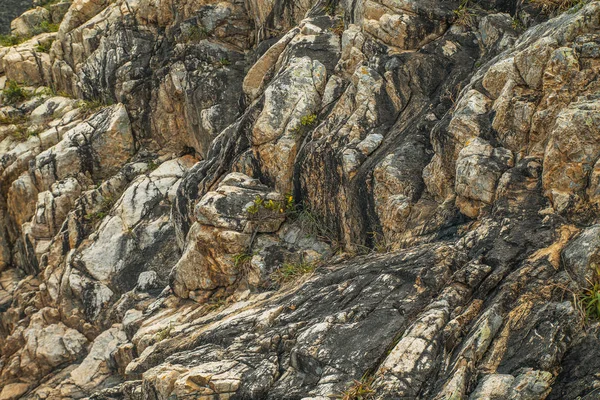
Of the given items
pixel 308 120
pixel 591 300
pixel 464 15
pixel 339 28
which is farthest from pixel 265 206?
pixel 591 300

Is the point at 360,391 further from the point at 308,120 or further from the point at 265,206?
the point at 308,120

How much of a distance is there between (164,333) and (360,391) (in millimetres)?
5095

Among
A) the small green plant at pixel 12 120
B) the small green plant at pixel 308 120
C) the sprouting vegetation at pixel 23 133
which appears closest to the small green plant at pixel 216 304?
the small green plant at pixel 308 120

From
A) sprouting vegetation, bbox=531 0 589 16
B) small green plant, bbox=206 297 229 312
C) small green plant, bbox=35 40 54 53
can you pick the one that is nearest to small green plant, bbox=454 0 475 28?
sprouting vegetation, bbox=531 0 589 16

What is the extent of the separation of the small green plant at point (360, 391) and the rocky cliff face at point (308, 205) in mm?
28

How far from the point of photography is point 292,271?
371 inches

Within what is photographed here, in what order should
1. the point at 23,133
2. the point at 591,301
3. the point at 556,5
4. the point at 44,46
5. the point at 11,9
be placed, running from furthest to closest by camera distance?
the point at 11,9, the point at 44,46, the point at 23,133, the point at 556,5, the point at 591,301

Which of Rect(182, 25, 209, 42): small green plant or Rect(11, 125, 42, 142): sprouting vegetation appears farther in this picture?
Rect(11, 125, 42, 142): sprouting vegetation

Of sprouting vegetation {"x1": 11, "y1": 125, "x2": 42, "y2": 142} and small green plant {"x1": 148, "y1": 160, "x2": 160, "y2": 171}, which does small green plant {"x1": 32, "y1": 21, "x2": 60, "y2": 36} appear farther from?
small green plant {"x1": 148, "y1": 160, "x2": 160, "y2": 171}

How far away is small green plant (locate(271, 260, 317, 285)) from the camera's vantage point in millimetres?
9242

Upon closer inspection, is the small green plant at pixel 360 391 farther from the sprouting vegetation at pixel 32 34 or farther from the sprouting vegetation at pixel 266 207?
the sprouting vegetation at pixel 32 34

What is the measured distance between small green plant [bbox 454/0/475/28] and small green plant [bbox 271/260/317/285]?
200 inches

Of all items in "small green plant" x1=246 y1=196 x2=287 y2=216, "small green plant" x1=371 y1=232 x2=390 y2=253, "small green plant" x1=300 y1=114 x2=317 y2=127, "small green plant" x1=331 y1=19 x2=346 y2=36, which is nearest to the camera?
"small green plant" x1=371 y1=232 x2=390 y2=253

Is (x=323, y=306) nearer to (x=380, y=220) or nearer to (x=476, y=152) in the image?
(x=380, y=220)
